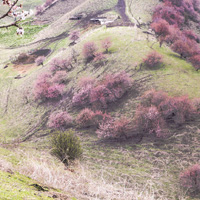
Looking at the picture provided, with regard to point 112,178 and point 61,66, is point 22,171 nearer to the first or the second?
point 112,178

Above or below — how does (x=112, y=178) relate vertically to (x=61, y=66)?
below

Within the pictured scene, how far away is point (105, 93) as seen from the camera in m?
24.8

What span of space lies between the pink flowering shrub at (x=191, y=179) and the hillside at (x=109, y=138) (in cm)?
38

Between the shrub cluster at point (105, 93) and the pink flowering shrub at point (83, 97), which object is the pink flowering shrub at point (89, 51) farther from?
the shrub cluster at point (105, 93)

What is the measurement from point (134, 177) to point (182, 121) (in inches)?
354

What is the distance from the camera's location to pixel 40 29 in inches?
2931

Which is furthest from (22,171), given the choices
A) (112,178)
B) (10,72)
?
(10,72)

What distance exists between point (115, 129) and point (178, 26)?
4969 cm

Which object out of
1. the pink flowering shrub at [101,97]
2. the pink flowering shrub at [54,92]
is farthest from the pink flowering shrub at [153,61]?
the pink flowering shrub at [54,92]

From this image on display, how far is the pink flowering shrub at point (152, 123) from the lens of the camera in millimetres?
18266

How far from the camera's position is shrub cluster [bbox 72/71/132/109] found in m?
24.3

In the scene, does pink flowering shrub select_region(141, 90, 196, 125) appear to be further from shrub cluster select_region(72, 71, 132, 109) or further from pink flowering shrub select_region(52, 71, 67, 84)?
pink flowering shrub select_region(52, 71, 67, 84)

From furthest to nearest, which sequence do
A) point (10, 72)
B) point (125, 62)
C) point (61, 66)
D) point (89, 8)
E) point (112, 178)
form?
point (89, 8)
point (10, 72)
point (61, 66)
point (125, 62)
point (112, 178)

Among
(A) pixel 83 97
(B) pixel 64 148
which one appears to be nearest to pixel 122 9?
(A) pixel 83 97
